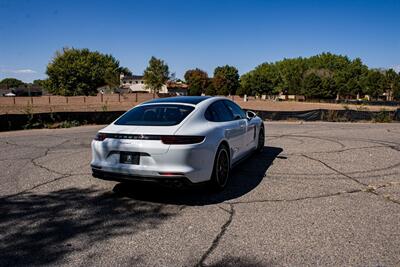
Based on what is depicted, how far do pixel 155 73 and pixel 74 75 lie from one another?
17826 mm

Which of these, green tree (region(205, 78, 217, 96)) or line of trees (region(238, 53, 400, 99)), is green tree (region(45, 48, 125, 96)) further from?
line of trees (region(238, 53, 400, 99))

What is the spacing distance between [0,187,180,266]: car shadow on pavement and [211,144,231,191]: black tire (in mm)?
777

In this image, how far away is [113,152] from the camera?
4.36m

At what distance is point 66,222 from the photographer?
384cm

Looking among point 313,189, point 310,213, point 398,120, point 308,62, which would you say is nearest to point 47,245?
point 310,213

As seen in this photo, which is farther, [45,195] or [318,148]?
[318,148]

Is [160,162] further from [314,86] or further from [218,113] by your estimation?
[314,86]

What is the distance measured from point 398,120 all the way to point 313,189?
706 inches

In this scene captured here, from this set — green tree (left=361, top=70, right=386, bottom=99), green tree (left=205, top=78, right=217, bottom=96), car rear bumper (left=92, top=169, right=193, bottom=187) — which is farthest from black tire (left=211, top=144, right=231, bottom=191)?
green tree (left=361, top=70, right=386, bottom=99)

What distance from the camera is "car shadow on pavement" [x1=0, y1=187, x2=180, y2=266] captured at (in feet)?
10.1

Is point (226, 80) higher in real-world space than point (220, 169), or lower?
higher

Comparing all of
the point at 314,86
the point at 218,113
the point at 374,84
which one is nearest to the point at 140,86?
the point at 314,86

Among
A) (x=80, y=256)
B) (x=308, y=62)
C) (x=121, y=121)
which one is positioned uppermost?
(x=308, y=62)

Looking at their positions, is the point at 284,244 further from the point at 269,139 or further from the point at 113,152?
the point at 269,139
